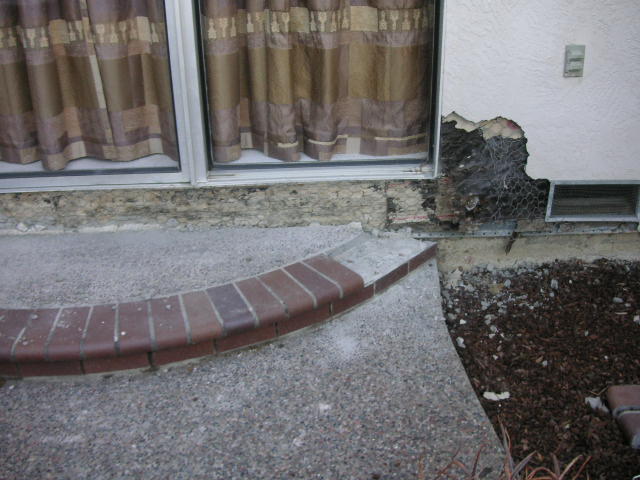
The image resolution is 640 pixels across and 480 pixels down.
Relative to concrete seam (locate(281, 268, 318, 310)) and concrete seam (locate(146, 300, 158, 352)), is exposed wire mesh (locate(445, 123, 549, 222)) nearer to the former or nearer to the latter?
concrete seam (locate(281, 268, 318, 310))

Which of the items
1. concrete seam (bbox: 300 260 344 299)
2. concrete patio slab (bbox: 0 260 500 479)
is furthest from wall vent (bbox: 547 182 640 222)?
concrete seam (bbox: 300 260 344 299)

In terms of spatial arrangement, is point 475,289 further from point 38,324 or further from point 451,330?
point 38,324

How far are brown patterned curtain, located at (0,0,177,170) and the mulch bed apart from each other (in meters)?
1.62

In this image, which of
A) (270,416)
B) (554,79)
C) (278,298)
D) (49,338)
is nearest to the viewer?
(270,416)

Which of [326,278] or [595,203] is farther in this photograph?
[595,203]

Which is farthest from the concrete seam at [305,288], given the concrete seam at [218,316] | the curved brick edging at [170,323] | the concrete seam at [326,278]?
the concrete seam at [218,316]

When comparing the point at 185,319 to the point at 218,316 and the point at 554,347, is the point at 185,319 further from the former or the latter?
the point at 554,347

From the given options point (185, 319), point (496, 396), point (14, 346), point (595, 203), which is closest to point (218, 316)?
point (185, 319)

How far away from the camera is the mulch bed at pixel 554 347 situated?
6.87 ft

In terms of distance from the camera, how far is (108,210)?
9.61 feet

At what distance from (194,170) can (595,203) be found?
1.91 meters

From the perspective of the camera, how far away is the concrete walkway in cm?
190

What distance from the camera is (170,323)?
7.48ft

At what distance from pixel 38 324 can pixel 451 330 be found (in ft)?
5.41
